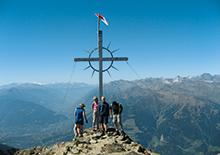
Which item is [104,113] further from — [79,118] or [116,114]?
[79,118]

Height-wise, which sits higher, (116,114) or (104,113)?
(104,113)

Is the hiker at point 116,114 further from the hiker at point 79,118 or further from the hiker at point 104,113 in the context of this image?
the hiker at point 79,118

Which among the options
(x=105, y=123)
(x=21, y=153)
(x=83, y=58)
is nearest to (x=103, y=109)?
(x=105, y=123)

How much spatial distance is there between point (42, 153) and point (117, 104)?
7895 mm

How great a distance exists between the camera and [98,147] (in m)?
20.2

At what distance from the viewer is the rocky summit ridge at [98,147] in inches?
756

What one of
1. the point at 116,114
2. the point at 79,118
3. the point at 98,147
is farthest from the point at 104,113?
the point at 98,147

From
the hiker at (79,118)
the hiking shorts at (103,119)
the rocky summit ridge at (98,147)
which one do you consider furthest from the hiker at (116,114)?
the hiker at (79,118)

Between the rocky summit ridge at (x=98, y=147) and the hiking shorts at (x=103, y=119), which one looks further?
the hiking shorts at (x=103, y=119)

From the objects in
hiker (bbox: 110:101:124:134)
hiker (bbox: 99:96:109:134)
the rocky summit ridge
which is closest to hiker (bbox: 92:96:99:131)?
hiker (bbox: 99:96:109:134)

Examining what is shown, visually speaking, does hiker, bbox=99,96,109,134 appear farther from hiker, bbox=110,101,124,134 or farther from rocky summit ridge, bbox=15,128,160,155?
rocky summit ridge, bbox=15,128,160,155

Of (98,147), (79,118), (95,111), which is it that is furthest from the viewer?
(95,111)

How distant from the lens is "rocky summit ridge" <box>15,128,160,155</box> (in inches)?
756

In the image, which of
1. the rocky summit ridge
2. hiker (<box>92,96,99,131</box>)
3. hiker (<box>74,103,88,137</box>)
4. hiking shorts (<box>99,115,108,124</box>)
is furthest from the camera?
Result: hiker (<box>92,96,99,131</box>)
